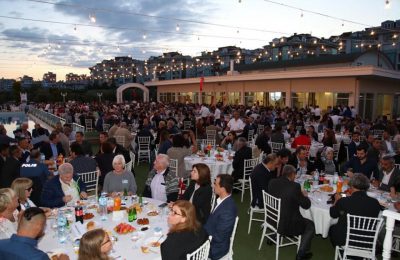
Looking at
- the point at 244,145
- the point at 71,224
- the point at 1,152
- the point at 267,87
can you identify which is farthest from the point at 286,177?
the point at 267,87

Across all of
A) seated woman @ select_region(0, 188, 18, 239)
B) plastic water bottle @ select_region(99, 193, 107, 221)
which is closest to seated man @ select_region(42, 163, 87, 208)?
plastic water bottle @ select_region(99, 193, 107, 221)

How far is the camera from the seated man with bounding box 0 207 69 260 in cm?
251

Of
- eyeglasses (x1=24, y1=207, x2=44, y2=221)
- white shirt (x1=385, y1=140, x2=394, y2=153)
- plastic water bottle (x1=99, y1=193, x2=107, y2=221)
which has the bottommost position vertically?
plastic water bottle (x1=99, y1=193, x2=107, y2=221)

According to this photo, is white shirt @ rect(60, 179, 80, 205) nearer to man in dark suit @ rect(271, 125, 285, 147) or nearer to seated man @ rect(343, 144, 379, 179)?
seated man @ rect(343, 144, 379, 179)

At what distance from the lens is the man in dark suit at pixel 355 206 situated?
4.00 metres

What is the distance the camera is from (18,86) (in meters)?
45.5

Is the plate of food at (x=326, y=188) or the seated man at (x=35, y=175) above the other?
the seated man at (x=35, y=175)

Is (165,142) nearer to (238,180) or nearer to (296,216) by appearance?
(238,180)

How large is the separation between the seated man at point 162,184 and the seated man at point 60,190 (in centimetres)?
120

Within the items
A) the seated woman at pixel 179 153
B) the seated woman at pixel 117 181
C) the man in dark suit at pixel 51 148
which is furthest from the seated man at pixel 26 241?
the man in dark suit at pixel 51 148

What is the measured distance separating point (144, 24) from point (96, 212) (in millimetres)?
16217

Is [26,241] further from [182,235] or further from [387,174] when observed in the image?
[387,174]

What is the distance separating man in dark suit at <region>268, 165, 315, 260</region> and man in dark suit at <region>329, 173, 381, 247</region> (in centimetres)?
45

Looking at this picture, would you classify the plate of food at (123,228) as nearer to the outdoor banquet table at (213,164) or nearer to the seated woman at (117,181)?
the seated woman at (117,181)
